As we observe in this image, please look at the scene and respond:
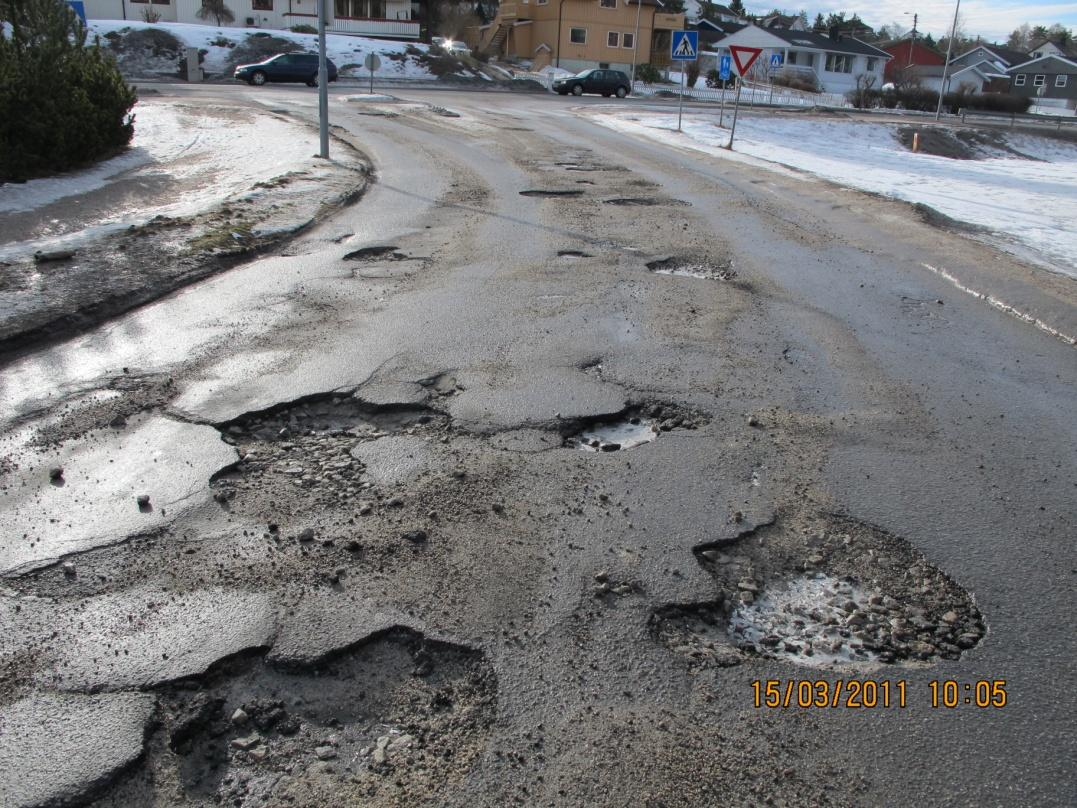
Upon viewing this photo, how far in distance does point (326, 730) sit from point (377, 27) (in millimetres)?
60653

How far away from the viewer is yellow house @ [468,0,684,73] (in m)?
58.5

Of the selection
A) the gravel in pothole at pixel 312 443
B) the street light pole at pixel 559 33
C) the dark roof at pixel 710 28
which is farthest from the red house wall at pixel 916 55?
the gravel in pothole at pixel 312 443

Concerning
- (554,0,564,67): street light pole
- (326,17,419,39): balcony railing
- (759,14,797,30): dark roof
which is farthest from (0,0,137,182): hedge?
(759,14,797,30): dark roof

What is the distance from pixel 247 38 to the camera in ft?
143

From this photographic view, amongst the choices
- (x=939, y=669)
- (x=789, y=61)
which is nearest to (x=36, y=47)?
(x=939, y=669)

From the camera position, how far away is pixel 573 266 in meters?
8.75

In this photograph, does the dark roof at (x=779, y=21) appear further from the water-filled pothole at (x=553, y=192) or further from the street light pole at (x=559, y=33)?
the water-filled pothole at (x=553, y=192)

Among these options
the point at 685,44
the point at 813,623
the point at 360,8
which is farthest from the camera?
the point at 360,8

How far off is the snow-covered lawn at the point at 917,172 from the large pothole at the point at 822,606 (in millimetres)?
7360

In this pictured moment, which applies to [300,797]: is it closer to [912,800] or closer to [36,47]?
[912,800]

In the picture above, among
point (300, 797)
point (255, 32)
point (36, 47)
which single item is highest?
point (255, 32)

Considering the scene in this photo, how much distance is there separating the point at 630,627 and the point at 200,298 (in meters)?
5.87

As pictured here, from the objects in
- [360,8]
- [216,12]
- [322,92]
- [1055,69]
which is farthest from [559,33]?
[1055,69]

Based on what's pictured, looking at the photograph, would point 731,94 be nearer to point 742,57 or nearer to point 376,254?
point 742,57
